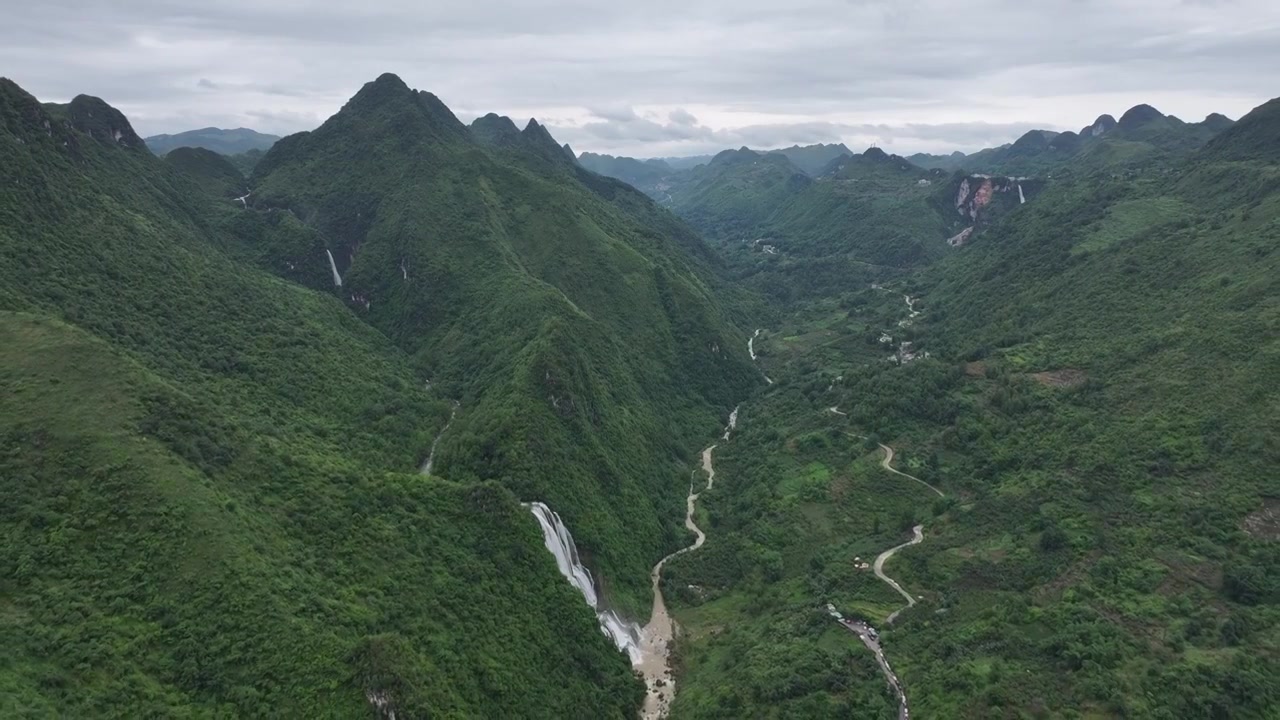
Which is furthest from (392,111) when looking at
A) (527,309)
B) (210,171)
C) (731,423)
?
(731,423)

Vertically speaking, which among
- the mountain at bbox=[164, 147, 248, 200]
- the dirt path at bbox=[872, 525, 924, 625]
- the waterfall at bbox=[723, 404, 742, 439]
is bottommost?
the waterfall at bbox=[723, 404, 742, 439]

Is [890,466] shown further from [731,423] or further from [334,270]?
[334,270]

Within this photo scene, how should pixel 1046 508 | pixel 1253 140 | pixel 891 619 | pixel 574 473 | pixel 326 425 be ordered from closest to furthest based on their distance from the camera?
pixel 891 619 < pixel 1046 508 < pixel 326 425 < pixel 574 473 < pixel 1253 140

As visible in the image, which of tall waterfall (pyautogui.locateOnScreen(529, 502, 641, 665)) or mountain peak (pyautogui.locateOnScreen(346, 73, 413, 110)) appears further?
mountain peak (pyautogui.locateOnScreen(346, 73, 413, 110))

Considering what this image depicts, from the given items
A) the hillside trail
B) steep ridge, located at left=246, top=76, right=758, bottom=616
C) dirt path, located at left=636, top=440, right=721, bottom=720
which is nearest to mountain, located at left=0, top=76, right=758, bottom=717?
steep ridge, located at left=246, top=76, right=758, bottom=616

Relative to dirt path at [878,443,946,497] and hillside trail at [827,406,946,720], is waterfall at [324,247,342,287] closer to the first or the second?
dirt path at [878,443,946,497]

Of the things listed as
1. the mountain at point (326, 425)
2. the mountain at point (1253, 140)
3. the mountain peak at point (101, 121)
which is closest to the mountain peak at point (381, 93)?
the mountain at point (326, 425)
